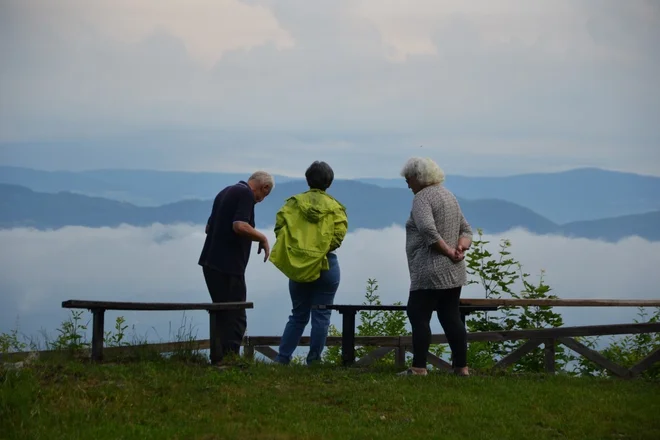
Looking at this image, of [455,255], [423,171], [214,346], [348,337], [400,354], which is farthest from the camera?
[400,354]

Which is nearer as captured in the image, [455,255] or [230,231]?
[455,255]

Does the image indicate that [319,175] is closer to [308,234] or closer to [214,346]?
[308,234]

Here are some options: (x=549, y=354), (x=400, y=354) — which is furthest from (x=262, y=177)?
(x=549, y=354)

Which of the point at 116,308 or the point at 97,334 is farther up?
the point at 116,308

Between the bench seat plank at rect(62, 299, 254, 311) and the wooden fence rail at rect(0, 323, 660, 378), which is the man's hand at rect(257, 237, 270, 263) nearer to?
the bench seat plank at rect(62, 299, 254, 311)

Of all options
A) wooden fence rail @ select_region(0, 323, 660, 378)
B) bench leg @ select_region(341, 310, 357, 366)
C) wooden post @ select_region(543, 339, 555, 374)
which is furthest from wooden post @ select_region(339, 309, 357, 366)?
wooden post @ select_region(543, 339, 555, 374)

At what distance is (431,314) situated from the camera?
9.67 metres

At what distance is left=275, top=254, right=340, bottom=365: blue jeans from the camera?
10.4m

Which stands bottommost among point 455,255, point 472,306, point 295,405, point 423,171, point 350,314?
point 295,405

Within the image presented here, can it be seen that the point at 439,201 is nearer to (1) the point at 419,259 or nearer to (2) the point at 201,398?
(1) the point at 419,259

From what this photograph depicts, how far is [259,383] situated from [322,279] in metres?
1.69

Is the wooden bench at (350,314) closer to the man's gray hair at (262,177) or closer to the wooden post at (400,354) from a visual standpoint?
the wooden post at (400,354)

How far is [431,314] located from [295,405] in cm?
214

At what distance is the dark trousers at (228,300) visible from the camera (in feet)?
34.9
